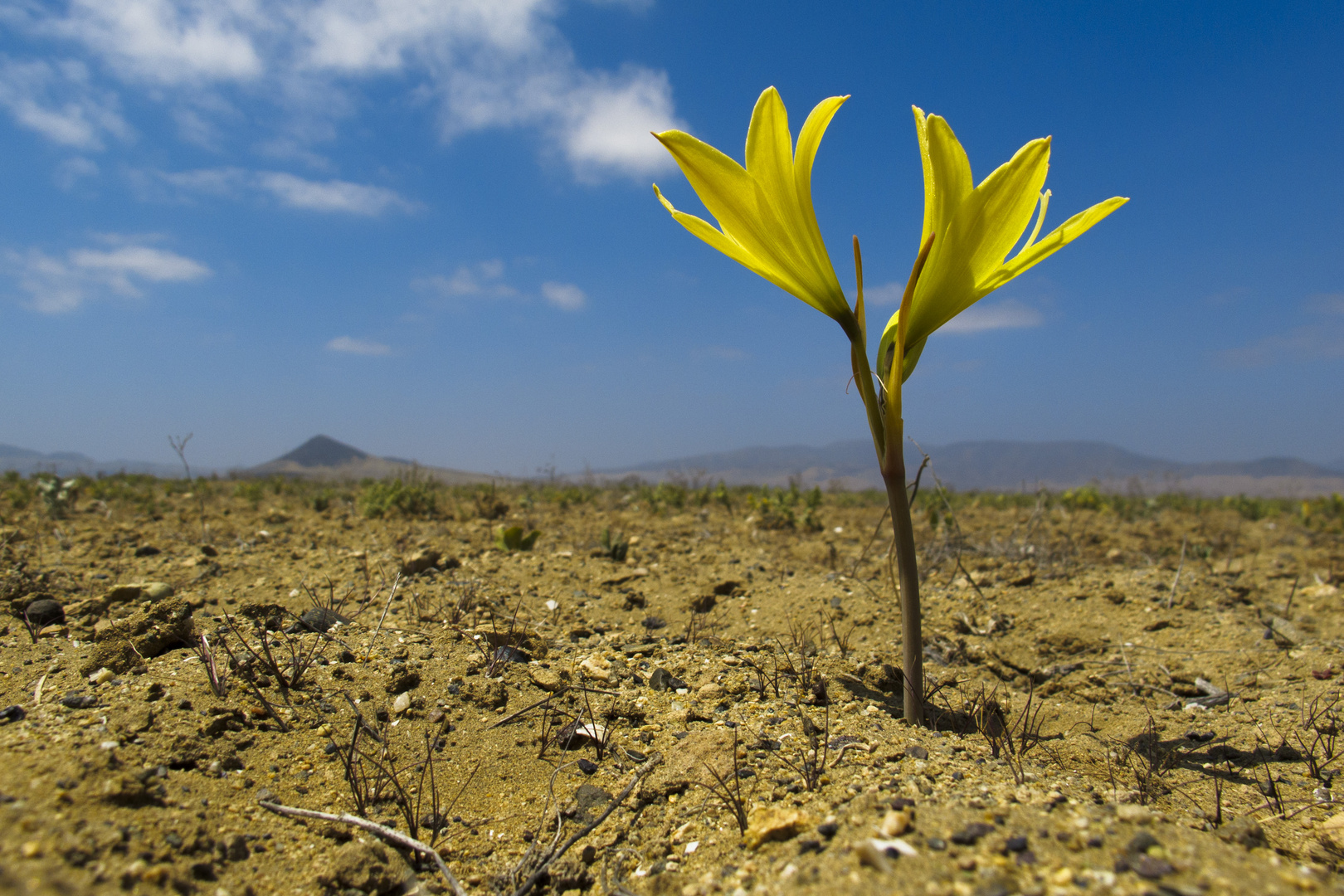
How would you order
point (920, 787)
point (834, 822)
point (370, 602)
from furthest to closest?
point (370, 602), point (920, 787), point (834, 822)

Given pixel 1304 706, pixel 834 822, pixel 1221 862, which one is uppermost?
pixel 1221 862

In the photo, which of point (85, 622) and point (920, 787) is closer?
point (920, 787)

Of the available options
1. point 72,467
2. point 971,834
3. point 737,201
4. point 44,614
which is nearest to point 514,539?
point 44,614

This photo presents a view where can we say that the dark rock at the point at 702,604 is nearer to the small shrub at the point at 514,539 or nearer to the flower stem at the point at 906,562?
the small shrub at the point at 514,539

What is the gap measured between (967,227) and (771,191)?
1.74ft

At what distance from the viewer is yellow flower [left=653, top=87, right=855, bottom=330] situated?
5.54ft

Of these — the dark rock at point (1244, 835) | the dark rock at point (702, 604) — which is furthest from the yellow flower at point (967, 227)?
the dark rock at point (702, 604)

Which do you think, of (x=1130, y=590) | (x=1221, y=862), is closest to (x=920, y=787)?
(x=1221, y=862)

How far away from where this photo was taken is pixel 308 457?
90.2 m

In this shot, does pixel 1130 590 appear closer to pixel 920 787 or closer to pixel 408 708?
pixel 920 787

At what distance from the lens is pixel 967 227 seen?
5.56 feet

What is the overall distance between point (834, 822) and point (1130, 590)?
3771 millimetres

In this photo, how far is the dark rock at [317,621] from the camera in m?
2.56

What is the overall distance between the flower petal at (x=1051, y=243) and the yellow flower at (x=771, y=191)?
46 cm
